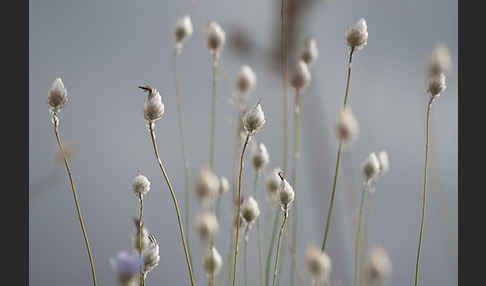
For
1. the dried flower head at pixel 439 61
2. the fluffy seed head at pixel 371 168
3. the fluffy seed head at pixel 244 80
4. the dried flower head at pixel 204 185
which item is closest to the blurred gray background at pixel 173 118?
the fluffy seed head at pixel 244 80

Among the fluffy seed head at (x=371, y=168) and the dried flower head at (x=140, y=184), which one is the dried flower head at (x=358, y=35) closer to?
the fluffy seed head at (x=371, y=168)

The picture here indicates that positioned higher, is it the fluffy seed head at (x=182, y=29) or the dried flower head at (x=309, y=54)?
the fluffy seed head at (x=182, y=29)

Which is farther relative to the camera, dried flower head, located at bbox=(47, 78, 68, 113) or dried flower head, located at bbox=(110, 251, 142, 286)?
dried flower head, located at bbox=(47, 78, 68, 113)

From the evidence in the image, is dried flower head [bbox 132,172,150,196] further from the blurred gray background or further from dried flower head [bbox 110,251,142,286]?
the blurred gray background

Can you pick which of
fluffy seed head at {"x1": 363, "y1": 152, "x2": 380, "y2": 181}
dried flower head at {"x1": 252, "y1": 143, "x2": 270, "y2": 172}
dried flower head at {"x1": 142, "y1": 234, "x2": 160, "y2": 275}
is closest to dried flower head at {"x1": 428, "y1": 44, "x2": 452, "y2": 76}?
fluffy seed head at {"x1": 363, "y1": 152, "x2": 380, "y2": 181}

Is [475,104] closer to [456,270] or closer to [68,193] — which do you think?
[456,270]

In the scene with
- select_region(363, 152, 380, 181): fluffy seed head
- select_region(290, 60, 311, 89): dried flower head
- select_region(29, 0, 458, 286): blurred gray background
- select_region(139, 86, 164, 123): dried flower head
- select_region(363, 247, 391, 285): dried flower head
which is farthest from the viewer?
select_region(29, 0, 458, 286): blurred gray background

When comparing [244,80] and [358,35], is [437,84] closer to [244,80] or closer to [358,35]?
[358,35]
